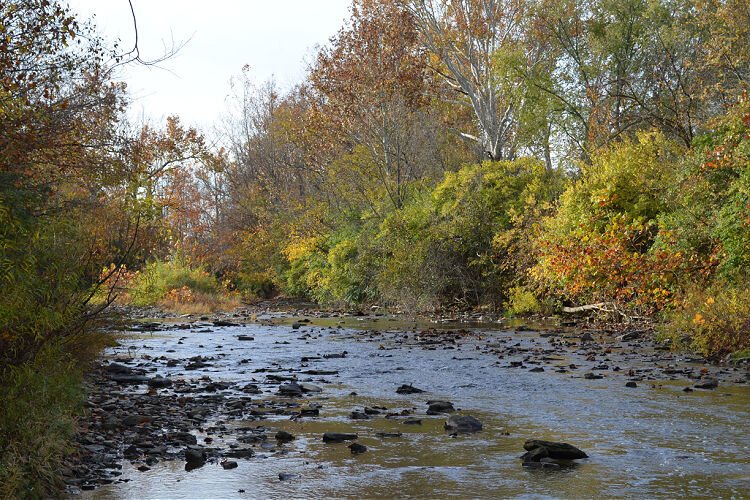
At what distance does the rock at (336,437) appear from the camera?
290 inches

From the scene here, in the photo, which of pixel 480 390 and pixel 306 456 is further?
pixel 480 390

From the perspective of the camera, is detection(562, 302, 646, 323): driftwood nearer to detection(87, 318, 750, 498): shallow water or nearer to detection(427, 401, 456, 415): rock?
detection(87, 318, 750, 498): shallow water

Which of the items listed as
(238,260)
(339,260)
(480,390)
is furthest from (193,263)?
(480,390)

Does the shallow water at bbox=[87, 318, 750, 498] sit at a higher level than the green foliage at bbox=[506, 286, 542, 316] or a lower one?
lower

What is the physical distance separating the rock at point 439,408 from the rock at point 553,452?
2281 millimetres

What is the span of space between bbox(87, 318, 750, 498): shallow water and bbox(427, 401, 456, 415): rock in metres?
0.15

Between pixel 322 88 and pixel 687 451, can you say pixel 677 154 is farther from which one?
pixel 322 88

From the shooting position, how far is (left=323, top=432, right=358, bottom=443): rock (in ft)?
24.2

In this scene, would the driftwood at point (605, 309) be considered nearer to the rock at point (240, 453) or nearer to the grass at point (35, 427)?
the rock at point (240, 453)

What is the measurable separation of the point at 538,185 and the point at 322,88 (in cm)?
1211

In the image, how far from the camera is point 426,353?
1469 cm

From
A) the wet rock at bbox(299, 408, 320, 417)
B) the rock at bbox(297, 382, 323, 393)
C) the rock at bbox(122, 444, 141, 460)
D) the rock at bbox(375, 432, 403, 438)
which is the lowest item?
the rock at bbox(122, 444, 141, 460)

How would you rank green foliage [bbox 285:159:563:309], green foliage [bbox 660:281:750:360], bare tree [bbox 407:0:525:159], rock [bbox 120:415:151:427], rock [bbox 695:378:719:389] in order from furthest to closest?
bare tree [bbox 407:0:525:159], green foliage [bbox 285:159:563:309], green foliage [bbox 660:281:750:360], rock [bbox 695:378:719:389], rock [bbox 120:415:151:427]

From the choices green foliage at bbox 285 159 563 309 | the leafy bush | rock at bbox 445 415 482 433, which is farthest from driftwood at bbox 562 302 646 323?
the leafy bush
